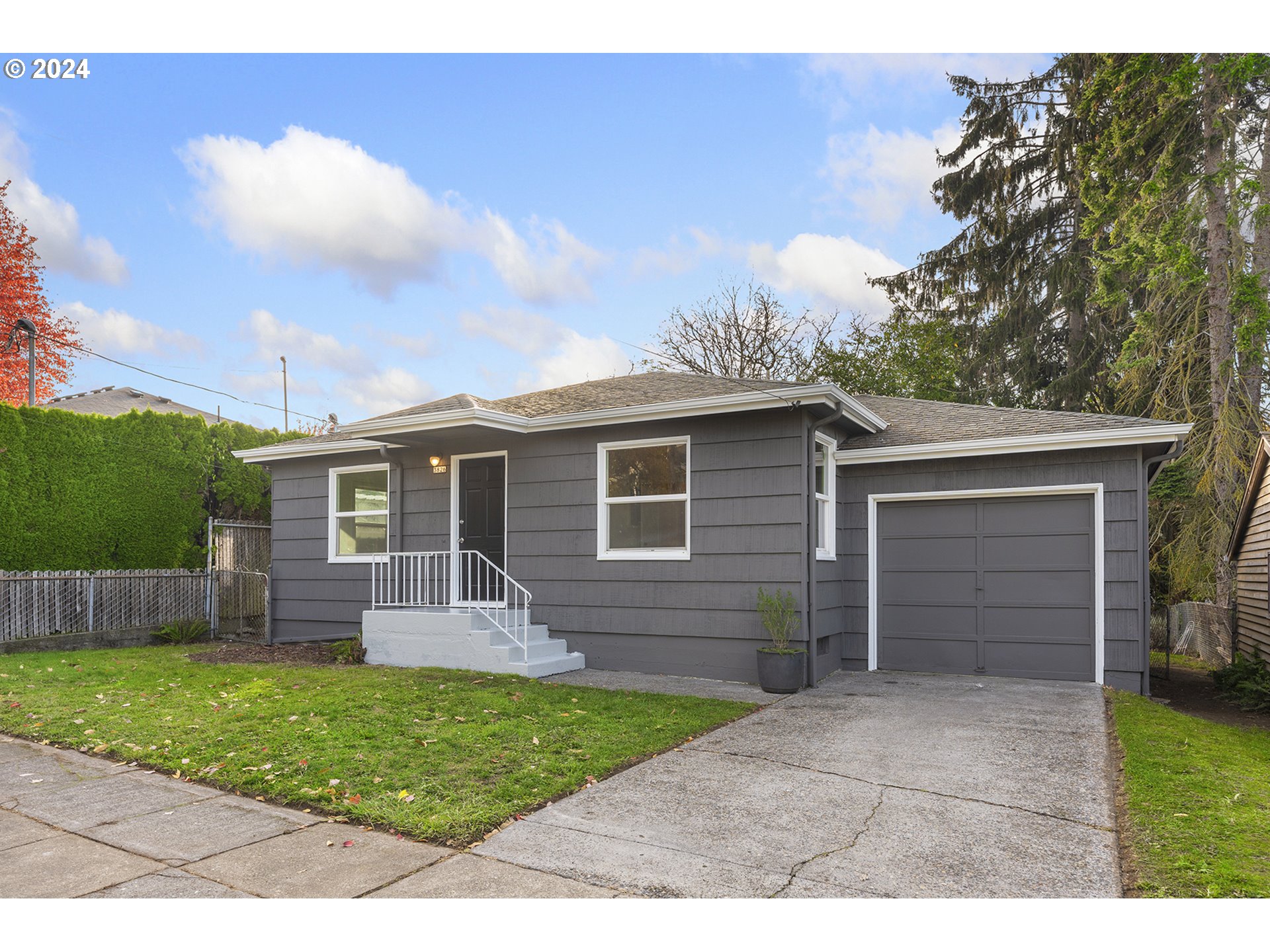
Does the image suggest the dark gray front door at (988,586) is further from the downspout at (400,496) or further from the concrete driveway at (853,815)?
the downspout at (400,496)

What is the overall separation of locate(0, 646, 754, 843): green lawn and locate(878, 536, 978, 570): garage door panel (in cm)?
313

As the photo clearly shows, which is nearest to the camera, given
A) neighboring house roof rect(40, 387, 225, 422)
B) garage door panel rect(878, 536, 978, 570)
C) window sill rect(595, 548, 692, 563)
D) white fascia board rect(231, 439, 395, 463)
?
window sill rect(595, 548, 692, 563)

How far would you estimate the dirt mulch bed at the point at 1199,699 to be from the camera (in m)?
7.81

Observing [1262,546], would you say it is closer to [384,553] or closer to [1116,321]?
[1116,321]

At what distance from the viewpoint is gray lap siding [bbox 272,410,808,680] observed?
7867 millimetres

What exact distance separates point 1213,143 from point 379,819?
49.1ft

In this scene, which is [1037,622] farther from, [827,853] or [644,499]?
[827,853]

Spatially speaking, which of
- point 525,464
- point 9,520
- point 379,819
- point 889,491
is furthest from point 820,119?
point 9,520

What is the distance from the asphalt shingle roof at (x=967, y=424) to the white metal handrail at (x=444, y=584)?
4396 millimetres

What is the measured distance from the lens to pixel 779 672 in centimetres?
732

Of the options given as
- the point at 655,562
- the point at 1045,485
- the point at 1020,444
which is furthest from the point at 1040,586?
the point at 655,562

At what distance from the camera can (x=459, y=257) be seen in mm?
12969
